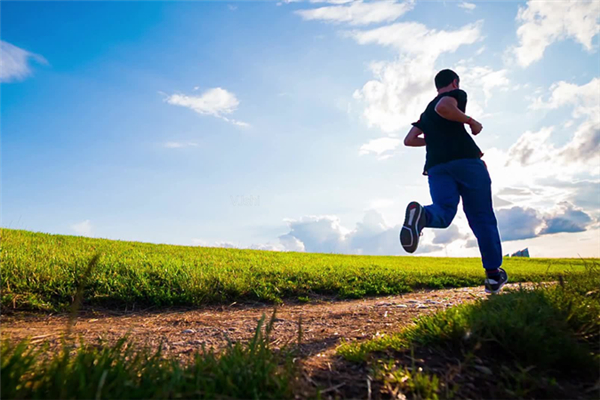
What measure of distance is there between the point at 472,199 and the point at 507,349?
9.28ft

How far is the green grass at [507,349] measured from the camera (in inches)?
94.8

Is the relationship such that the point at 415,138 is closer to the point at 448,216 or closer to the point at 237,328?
the point at 448,216

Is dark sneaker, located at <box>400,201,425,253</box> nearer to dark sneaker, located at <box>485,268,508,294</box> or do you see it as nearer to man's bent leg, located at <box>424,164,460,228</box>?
man's bent leg, located at <box>424,164,460,228</box>

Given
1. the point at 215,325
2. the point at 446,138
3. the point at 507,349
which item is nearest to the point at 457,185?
the point at 446,138

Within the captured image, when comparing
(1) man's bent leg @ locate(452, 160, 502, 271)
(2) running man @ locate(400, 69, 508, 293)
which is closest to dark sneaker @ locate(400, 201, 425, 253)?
(2) running man @ locate(400, 69, 508, 293)

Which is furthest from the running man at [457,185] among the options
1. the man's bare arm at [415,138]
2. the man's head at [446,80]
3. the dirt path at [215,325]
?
the dirt path at [215,325]

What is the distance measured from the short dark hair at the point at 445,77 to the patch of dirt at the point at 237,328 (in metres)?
3.34

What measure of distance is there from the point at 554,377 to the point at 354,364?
1427 mm

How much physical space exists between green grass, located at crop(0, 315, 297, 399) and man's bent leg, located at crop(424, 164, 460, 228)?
3.42 meters

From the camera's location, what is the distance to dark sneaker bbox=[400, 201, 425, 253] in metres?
4.95

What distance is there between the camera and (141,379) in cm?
210

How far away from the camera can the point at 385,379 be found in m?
2.34

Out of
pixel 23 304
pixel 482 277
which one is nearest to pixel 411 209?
pixel 23 304

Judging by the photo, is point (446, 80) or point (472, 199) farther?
point (446, 80)
